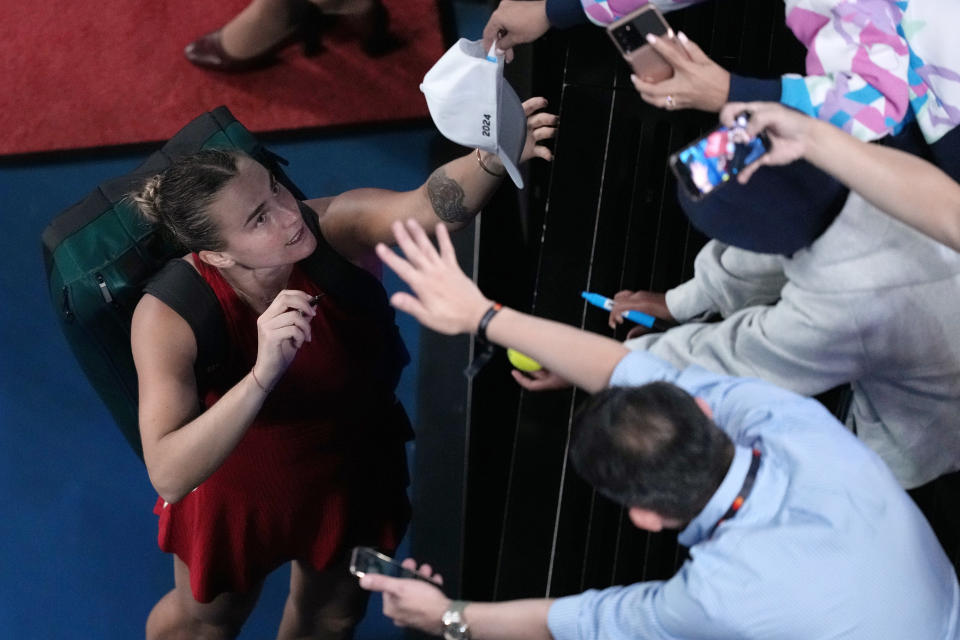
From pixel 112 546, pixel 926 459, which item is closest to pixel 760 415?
pixel 926 459

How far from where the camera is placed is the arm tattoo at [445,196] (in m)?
2.01

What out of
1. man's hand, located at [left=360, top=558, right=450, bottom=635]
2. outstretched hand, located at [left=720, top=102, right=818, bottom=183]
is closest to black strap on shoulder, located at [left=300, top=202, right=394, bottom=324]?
man's hand, located at [left=360, top=558, right=450, bottom=635]

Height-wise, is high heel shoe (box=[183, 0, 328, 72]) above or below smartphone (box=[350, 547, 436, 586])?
above

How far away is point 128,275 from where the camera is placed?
6.17 ft

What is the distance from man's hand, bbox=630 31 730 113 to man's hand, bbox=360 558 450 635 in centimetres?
93

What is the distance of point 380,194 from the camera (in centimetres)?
206

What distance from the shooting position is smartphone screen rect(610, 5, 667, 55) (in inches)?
61.6

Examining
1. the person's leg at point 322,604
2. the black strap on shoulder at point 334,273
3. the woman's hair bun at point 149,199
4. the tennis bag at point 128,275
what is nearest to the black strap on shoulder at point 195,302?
the tennis bag at point 128,275

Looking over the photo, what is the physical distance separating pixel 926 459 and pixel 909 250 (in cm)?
57

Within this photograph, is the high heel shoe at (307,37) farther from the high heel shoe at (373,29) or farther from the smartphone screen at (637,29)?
the smartphone screen at (637,29)

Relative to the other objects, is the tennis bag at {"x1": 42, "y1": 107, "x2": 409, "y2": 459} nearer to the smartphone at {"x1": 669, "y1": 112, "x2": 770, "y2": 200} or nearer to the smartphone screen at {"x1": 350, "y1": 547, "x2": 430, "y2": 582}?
the smartphone screen at {"x1": 350, "y1": 547, "x2": 430, "y2": 582}

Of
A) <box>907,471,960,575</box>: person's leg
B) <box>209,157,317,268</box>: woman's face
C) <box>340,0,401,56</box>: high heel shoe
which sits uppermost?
<box>209,157,317,268</box>: woman's face

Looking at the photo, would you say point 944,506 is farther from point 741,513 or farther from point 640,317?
point 741,513

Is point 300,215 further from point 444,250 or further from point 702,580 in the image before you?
point 702,580
